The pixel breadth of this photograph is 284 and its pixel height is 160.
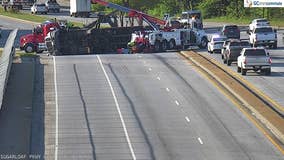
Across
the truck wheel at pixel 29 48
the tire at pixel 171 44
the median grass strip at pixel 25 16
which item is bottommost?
the truck wheel at pixel 29 48

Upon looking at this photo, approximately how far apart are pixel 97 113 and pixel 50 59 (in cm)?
2045

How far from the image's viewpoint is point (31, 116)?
3494cm

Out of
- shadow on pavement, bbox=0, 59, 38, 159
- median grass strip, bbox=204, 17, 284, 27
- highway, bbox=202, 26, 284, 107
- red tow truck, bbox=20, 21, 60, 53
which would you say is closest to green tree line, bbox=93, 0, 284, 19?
median grass strip, bbox=204, 17, 284, 27

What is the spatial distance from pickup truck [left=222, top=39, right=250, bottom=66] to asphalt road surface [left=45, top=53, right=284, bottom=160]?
3009 mm

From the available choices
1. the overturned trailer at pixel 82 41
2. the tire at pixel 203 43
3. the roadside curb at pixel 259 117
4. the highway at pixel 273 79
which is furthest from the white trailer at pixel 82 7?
the roadside curb at pixel 259 117

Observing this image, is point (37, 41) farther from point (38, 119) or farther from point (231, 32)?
point (38, 119)

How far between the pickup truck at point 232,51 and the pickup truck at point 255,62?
4.09 meters

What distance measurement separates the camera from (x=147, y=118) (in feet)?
113

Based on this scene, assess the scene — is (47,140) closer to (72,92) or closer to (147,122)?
(147,122)

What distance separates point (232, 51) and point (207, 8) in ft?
188

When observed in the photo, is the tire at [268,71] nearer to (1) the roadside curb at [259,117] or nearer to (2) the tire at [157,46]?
(1) the roadside curb at [259,117]

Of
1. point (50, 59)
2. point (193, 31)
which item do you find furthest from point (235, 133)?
point (193, 31)

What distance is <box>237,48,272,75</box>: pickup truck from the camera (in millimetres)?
45312

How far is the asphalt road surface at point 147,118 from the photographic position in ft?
93.0
